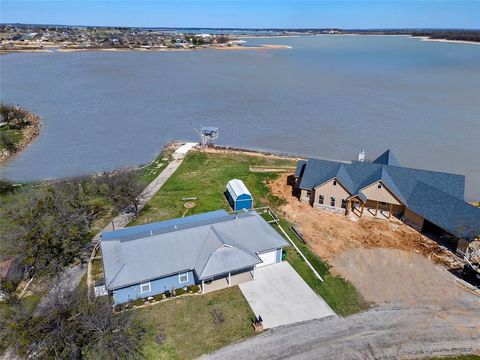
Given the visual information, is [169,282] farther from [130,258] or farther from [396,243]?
[396,243]

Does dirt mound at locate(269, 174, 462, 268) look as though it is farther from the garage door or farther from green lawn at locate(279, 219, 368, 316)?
the garage door

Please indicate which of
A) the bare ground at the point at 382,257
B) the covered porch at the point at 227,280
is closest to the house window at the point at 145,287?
the covered porch at the point at 227,280

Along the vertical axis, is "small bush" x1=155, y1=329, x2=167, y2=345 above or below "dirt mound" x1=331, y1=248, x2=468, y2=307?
above

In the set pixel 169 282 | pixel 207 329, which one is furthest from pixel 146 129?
pixel 207 329

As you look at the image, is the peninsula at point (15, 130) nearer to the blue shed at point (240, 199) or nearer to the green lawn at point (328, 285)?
the blue shed at point (240, 199)

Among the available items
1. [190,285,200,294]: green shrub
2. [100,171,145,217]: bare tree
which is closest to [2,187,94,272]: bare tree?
[100,171,145,217]: bare tree

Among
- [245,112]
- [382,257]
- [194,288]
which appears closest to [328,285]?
[382,257]
